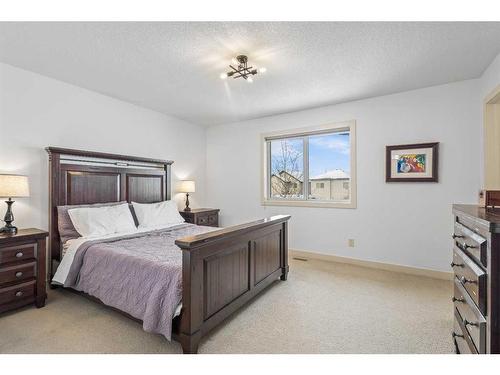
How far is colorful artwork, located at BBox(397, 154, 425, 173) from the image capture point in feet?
11.1

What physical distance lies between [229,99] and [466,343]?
3.56 metres

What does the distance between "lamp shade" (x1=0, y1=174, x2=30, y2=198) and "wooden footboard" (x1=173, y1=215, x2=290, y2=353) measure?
6.28ft

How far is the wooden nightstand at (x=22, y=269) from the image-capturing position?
2289mm

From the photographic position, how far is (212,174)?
17.5 ft

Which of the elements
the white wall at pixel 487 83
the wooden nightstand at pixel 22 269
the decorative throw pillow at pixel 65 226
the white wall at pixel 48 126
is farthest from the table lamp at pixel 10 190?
the white wall at pixel 487 83

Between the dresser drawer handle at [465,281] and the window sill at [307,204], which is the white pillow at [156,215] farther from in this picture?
the dresser drawer handle at [465,281]

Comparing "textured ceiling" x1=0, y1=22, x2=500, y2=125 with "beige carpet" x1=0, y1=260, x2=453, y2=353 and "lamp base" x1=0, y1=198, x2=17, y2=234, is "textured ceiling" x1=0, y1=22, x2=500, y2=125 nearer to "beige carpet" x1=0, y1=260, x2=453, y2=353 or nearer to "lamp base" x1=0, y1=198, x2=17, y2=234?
"lamp base" x1=0, y1=198, x2=17, y2=234

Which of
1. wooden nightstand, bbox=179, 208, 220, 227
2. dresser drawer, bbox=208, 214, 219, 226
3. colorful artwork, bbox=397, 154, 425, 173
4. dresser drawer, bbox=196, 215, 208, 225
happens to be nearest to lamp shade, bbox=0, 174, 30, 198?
wooden nightstand, bbox=179, 208, 220, 227

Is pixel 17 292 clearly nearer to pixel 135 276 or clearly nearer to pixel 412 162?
pixel 135 276

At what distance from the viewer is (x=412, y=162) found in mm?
3447

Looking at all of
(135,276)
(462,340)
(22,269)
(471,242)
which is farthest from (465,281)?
(22,269)

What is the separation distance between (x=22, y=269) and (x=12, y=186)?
2.59 ft
